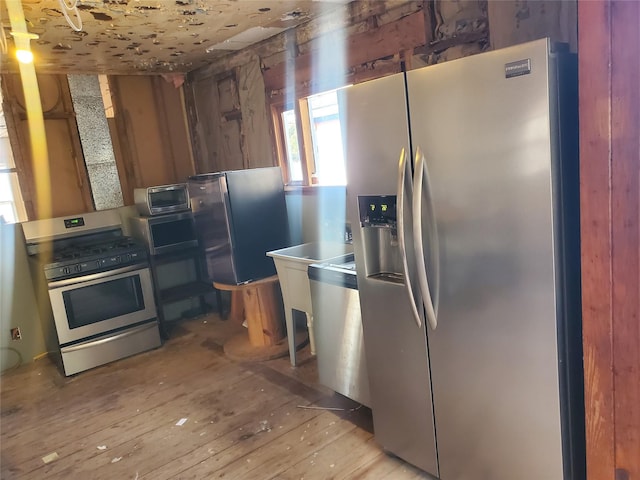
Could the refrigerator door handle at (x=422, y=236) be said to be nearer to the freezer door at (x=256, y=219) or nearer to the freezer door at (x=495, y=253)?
the freezer door at (x=495, y=253)

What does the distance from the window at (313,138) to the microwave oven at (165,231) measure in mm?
1090

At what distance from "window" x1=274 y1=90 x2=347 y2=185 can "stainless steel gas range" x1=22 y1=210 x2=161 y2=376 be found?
4.70 ft

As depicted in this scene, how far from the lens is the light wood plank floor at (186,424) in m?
2.30

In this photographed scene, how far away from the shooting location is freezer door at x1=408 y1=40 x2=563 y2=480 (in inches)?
57.8

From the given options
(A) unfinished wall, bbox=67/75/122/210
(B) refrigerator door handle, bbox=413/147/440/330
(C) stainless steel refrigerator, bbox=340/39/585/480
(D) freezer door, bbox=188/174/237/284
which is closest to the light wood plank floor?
(C) stainless steel refrigerator, bbox=340/39/585/480

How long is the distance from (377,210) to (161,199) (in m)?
2.68

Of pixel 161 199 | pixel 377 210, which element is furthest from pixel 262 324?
pixel 377 210

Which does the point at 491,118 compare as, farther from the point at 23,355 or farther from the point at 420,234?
the point at 23,355

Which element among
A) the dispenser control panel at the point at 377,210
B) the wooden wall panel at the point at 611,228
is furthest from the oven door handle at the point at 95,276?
the wooden wall panel at the point at 611,228

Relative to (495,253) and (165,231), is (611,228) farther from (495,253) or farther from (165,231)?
(165,231)

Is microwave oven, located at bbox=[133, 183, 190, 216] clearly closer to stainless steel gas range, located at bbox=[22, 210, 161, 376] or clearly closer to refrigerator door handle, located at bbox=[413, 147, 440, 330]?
stainless steel gas range, located at bbox=[22, 210, 161, 376]

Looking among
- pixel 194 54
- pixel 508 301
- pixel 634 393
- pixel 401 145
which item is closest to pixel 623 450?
pixel 634 393

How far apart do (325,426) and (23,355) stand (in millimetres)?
2774

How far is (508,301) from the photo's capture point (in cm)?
162
